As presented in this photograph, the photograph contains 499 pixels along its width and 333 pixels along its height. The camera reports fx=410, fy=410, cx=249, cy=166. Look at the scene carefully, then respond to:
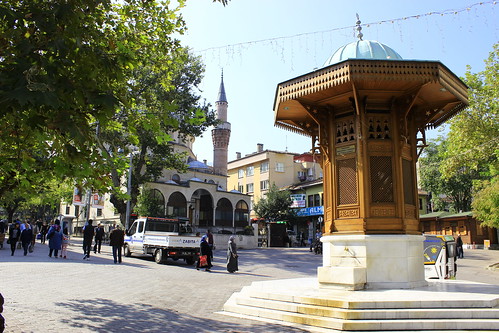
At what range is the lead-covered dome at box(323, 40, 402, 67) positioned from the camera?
9.59 metres

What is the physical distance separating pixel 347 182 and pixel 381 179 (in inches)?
29.3

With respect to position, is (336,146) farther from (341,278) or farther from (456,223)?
(456,223)

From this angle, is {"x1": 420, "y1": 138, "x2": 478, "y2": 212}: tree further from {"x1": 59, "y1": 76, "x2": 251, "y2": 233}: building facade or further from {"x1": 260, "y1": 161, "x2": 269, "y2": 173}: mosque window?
{"x1": 59, "y1": 76, "x2": 251, "y2": 233}: building facade

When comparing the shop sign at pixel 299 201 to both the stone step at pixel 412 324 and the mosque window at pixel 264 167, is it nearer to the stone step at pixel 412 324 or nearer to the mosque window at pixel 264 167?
the mosque window at pixel 264 167

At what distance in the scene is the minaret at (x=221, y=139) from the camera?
5862 centimetres

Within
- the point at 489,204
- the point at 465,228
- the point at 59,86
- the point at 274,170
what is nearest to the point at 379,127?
the point at 59,86

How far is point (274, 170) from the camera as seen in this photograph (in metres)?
57.0

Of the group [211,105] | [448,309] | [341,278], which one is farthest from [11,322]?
[211,105]

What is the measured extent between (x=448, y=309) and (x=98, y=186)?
627 cm

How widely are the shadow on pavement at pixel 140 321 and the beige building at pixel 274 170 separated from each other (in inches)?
1869

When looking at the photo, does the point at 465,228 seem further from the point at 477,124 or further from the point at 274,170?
the point at 274,170

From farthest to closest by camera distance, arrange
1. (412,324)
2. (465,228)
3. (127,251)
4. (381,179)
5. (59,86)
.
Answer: (465,228) < (127,251) < (381,179) < (412,324) < (59,86)

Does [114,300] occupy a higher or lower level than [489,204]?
lower

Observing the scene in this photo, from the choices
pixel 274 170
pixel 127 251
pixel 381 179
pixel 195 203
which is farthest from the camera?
pixel 274 170
